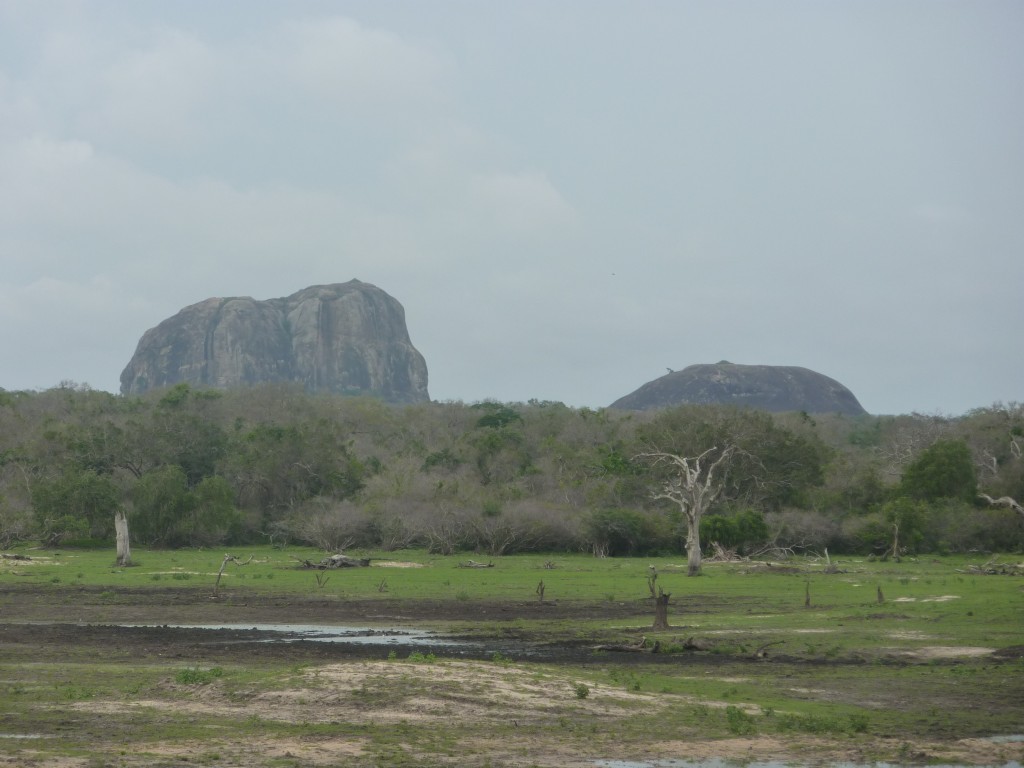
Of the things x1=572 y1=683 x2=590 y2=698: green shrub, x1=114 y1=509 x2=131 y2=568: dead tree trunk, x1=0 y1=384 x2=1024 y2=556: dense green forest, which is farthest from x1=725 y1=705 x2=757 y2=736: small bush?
x1=114 y1=509 x2=131 y2=568: dead tree trunk

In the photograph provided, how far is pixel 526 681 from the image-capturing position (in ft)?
63.7

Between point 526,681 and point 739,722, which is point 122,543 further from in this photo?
point 739,722

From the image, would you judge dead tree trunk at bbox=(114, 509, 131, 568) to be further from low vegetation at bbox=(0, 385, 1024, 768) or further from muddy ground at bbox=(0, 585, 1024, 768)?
muddy ground at bbox=(0, 585, 1024, 768)

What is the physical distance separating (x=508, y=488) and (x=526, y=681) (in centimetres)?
5280

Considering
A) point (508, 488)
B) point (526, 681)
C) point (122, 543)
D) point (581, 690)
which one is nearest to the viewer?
point (581, 690)

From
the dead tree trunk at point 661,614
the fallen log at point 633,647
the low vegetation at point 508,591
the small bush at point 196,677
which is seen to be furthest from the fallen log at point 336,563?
the small bush at point 196,677

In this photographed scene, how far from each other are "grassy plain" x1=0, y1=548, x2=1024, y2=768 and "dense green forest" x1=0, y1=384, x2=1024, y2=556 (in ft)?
65.6

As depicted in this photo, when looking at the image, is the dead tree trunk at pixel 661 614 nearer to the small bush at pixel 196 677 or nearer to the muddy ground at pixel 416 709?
the muddy ground at pixel 416 709

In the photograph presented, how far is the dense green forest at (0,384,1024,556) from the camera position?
62469mm

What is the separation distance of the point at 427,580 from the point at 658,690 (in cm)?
2705

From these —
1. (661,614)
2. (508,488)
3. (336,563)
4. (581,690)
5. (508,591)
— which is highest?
(508,488)

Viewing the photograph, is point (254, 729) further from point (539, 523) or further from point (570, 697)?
point (539, 523)

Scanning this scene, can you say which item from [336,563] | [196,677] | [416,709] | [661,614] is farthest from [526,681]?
[336,563]

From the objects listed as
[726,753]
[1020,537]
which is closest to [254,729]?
[726,753]
